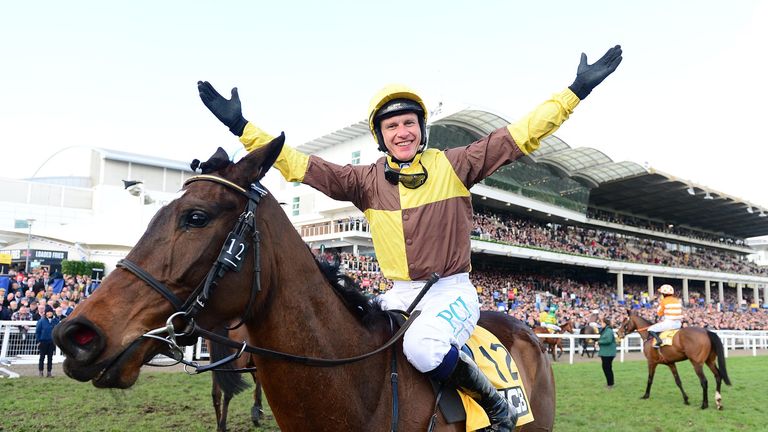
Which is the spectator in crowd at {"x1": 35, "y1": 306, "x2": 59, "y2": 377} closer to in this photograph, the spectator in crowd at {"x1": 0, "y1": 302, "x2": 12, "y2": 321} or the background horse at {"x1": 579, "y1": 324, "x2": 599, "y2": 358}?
the spectator in crowd at {"x1": 0, "y1": 302, "x2": 12, "y2": 321}

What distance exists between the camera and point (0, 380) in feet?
31.5

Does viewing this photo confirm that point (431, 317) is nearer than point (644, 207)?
Yes

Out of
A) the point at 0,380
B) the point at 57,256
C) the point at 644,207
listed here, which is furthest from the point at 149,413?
the point at 644,207

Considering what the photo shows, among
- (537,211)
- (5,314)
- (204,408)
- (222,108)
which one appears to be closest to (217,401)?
(204,408)

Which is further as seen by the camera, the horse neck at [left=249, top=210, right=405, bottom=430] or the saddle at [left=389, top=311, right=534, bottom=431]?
the saddle at [left=389, top=311, right=534, bottom=431]

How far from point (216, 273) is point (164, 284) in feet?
0.56

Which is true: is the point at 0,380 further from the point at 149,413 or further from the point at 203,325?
the point at 203,325

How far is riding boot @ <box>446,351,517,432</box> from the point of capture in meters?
2.35

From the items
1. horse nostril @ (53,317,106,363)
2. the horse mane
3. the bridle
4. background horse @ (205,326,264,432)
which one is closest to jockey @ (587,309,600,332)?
background horse @ (205,326,264,432)

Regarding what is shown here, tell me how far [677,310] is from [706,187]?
109 ft

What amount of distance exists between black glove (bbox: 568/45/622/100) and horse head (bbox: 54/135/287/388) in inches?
58.0

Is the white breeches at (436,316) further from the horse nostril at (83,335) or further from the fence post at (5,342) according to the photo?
the fence post at (5,342)

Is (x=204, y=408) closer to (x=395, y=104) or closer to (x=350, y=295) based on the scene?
(x=350, y=295)

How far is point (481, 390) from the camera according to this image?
238 cm
